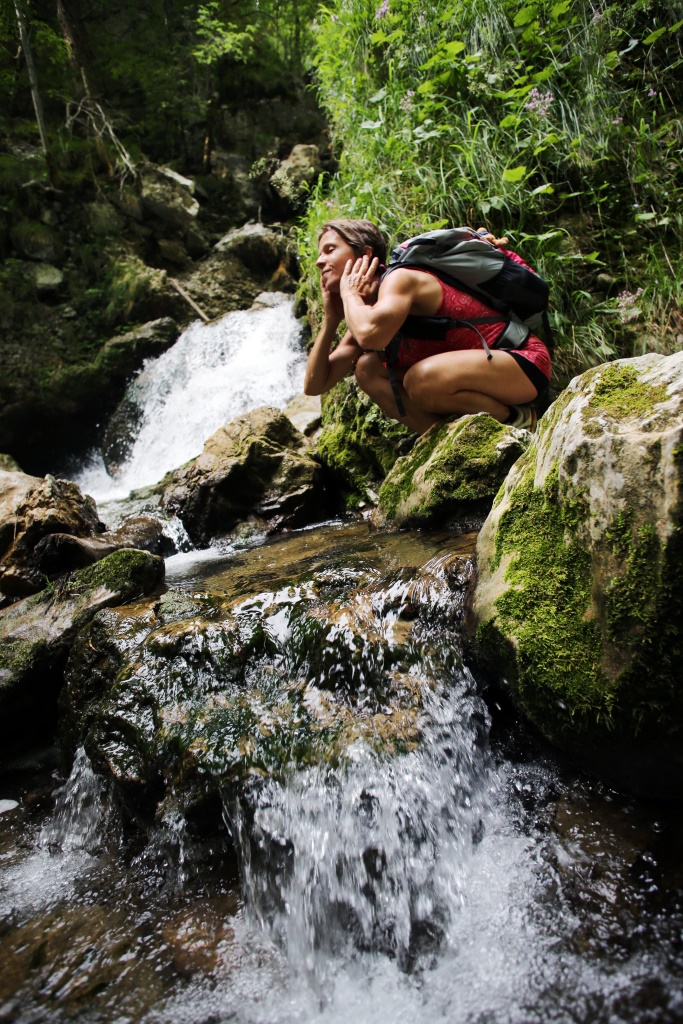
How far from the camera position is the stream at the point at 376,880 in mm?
1164

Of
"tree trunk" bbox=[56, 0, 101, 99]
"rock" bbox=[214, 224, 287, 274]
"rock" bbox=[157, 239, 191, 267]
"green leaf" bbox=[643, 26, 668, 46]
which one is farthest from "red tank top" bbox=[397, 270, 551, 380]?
"tree trunk" bbox=[56, 0, 101, 99]

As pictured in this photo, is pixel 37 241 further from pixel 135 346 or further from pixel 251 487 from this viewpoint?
pixel 251 487

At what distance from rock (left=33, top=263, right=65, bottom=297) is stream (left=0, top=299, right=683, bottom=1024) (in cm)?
899

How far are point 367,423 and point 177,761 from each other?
2.85 m

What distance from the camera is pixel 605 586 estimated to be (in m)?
1.43

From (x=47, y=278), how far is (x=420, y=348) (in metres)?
8.43

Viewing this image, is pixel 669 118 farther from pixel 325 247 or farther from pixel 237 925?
pixel 237 925

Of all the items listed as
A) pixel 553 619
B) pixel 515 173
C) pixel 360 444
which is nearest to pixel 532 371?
pixel 360 444

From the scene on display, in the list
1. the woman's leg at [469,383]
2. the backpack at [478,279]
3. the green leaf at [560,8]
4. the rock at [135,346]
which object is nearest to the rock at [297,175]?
the rock at [135,346]

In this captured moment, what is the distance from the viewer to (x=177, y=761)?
5.75 ft

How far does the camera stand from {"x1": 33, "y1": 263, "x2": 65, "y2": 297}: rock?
8.84 metres

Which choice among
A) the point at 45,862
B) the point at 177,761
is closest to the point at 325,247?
the point at 177,761

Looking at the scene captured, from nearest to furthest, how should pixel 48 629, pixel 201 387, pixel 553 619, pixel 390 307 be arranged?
pixel 553 619
pixel 48 629
pixel 390 307
pixel 201 387

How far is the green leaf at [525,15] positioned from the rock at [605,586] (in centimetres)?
415
